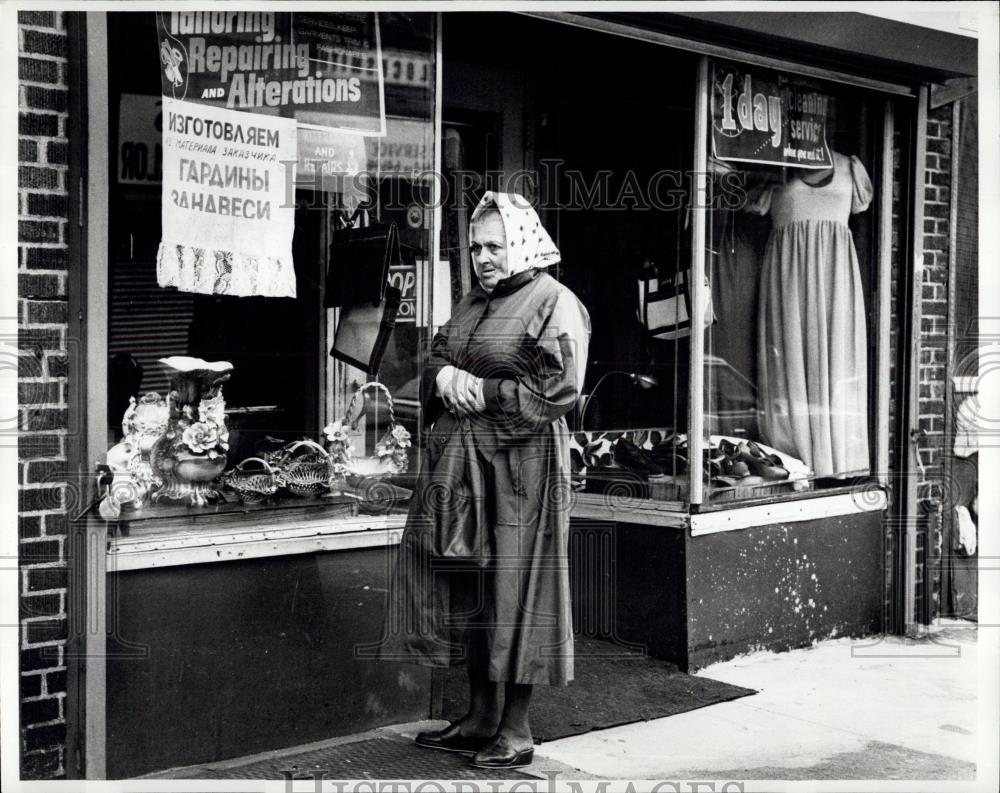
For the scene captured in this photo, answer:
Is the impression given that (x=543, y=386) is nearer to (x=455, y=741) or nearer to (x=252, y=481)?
(x=252, y=481)

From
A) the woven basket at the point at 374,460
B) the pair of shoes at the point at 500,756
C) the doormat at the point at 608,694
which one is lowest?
the doormat at the point at 608,694

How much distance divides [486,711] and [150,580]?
141 cm

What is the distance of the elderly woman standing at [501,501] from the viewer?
15.3ft

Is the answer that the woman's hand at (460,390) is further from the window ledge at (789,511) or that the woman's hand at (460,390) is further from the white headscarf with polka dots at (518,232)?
the window ledge at (789,511)

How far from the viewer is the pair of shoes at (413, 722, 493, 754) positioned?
4.89 metres

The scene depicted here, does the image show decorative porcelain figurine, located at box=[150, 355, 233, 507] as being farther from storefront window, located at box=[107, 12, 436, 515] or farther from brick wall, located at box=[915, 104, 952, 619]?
brick wall, located at box=[915, 104, 952, 619]

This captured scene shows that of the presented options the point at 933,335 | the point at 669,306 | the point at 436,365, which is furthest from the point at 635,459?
the point at 436,365

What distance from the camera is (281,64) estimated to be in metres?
5.01

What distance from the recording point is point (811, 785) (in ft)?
15.5

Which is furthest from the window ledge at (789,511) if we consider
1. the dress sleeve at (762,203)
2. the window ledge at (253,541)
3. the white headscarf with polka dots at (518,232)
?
the white headscarf with polka dots at (518,232)

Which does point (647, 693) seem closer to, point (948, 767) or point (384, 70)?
point (948, 767)

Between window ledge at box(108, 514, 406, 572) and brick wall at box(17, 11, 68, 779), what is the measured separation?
0.87 feet

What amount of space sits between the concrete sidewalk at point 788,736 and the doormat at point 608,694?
0.30 feet

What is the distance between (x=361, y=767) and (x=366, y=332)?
1.82m
